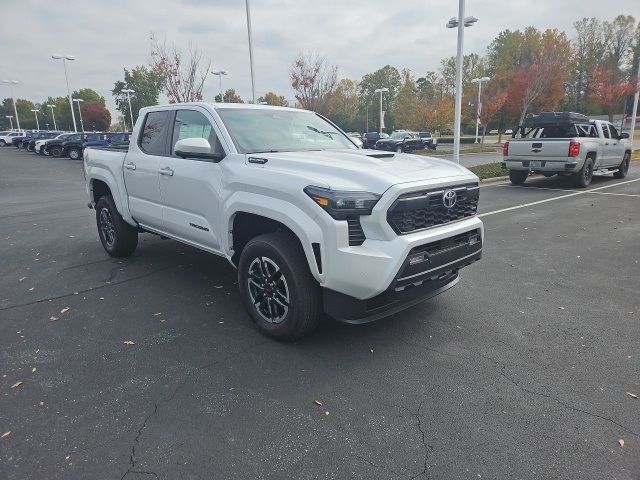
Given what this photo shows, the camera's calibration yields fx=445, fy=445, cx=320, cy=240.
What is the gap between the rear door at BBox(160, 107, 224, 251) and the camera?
411 centimetres

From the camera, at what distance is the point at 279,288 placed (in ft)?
11.7

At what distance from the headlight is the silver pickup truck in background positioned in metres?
11.0

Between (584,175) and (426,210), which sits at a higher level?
(426,210)

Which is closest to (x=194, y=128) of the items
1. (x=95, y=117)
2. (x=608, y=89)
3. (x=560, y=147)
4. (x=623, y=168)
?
(x=560, y=147)

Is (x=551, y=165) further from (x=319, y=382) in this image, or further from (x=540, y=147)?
(x=319, y=382)

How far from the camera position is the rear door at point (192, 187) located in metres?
4.11

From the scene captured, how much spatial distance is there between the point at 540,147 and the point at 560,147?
490mm

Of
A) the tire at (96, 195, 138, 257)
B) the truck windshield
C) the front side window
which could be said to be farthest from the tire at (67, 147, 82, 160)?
the truck windshield

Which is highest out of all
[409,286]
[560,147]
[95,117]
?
[95,117]

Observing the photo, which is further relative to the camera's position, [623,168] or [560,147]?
[623,168]

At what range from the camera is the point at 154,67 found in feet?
88.8

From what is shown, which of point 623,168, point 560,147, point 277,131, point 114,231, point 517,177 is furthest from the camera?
point 623,168

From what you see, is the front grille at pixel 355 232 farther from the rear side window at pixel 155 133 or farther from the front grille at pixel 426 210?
the rear side window at pixel 155 133

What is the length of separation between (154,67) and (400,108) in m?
32.8
